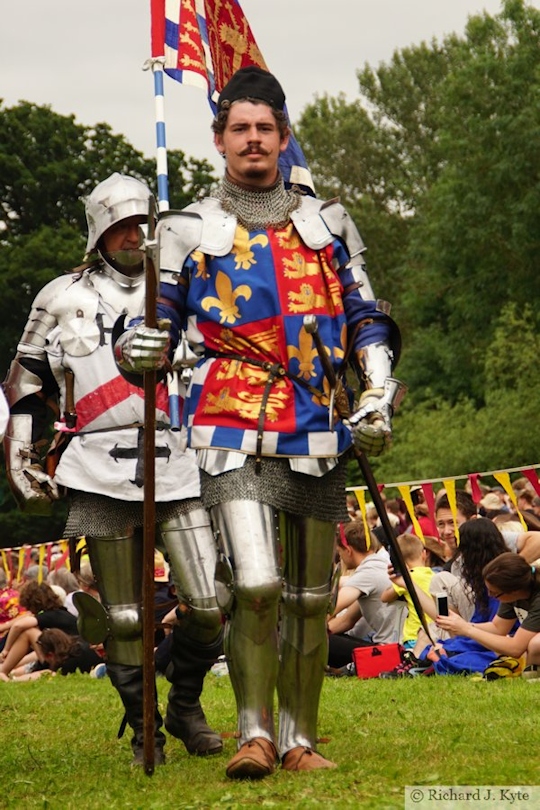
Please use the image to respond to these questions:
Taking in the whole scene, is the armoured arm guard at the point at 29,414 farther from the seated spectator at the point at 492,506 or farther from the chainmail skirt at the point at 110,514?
the seated spectator at the point at 492,506

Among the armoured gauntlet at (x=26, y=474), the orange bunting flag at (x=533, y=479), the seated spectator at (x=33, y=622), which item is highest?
the orange bunting flag at (x=533, y=479)

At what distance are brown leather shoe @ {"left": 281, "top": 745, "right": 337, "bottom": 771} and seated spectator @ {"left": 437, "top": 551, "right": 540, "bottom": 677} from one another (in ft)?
11.9

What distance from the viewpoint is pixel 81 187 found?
141ft

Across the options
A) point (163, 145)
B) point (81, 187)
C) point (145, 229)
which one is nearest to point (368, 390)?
point (145, 229)

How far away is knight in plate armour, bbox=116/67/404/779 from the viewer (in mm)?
5762

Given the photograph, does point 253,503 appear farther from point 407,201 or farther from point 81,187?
point 407,201

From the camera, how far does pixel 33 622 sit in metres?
14.1

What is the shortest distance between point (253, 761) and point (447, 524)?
7.30 m

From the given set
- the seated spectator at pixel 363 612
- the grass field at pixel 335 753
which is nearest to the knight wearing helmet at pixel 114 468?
the grass field at pixel 335 753

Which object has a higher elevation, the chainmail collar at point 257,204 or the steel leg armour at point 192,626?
the chainmail collar at point 257,204

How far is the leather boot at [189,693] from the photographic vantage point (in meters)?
6.91

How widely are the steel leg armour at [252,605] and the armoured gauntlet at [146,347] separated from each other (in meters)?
0.57

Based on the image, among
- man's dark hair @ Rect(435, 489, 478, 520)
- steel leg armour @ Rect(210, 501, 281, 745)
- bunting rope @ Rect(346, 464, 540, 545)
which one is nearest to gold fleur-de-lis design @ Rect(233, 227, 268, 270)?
steel leg armour @ Rect(210, 501, 281, 745)

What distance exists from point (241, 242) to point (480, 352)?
34.1 metres
